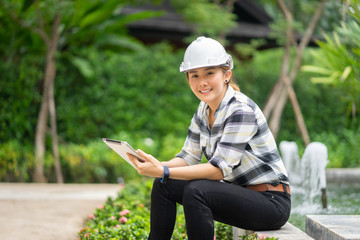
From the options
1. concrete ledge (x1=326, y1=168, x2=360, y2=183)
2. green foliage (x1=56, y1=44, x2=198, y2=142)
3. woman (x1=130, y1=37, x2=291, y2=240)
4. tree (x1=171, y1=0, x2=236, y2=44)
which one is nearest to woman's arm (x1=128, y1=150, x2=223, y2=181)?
woman (x1=130, y1=37, x2=291, y2=240)

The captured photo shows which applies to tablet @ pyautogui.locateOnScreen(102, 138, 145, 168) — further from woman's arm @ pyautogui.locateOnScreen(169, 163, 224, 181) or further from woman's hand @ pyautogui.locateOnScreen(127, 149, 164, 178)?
woman's arm @ pyautogui.locateOnScreen(169, 163, 224, 181)

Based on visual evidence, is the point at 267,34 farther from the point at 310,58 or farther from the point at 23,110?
the point at 23,110

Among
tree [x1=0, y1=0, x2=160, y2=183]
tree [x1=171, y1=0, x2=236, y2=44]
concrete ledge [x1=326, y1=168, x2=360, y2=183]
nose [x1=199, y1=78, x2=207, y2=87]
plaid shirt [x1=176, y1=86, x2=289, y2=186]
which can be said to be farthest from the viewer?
tree [x1=171, y1=0, x2=236, y2=44]

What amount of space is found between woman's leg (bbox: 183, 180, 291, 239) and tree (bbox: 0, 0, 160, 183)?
18.1 ft

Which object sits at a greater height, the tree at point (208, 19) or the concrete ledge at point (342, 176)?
the tree at point (208, 19)

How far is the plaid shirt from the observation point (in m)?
2.59

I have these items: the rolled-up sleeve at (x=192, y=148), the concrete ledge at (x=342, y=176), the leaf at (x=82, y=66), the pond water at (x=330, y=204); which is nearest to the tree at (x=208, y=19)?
the leaf at (x=82, y=66)

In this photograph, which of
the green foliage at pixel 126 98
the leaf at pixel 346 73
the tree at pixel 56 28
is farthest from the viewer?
the green foliage at pixel 126 98

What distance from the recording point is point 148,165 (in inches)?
101

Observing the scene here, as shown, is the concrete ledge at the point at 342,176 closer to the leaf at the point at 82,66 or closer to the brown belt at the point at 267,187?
the brown belt at the point at 267,187

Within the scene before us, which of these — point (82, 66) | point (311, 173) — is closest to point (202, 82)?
point (311, 173)

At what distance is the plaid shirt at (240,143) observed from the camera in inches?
102

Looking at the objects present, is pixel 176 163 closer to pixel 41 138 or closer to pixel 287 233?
pixel 287 233

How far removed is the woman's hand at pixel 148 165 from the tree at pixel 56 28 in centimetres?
540
